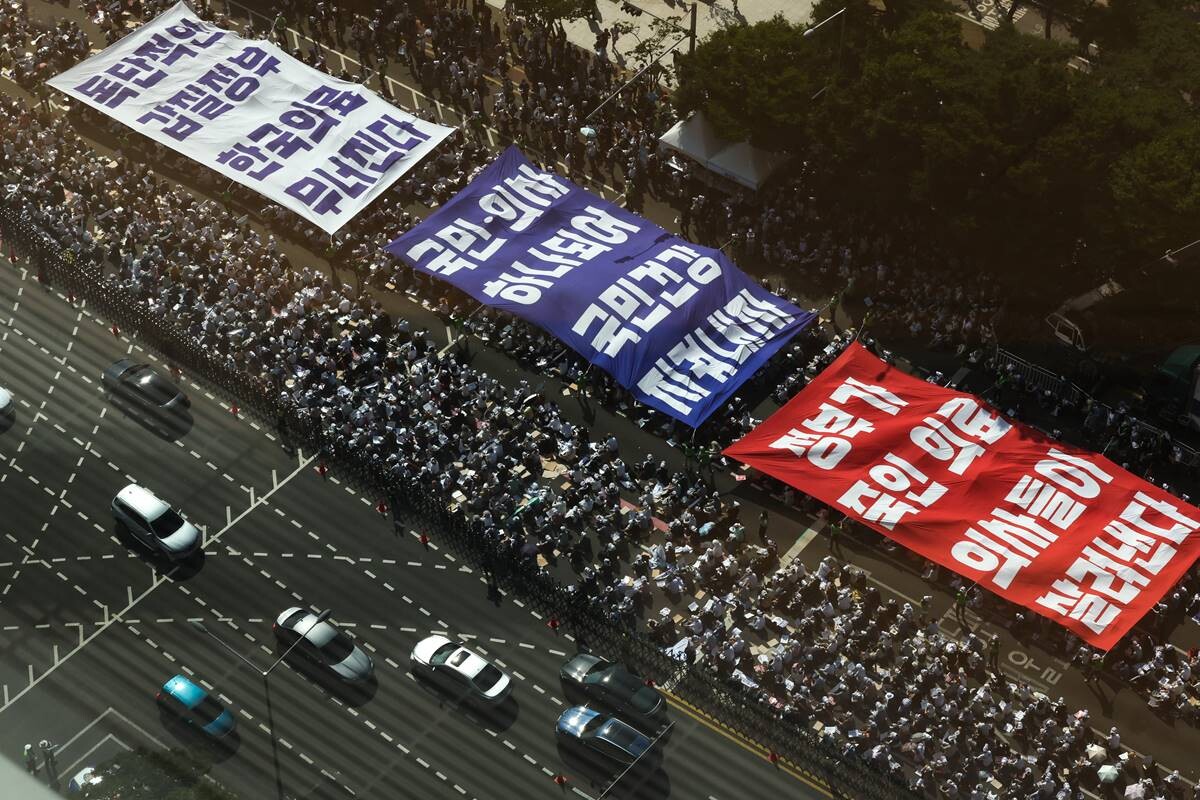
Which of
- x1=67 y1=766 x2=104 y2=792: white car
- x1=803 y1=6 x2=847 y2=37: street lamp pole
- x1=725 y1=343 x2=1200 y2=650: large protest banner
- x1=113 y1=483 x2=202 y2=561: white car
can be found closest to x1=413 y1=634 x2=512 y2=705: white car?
x1=113 y1=483 x2=202 y2=561: white car

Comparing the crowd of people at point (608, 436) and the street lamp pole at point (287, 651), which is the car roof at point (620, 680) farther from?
the street lamp pole at point (287, 651)

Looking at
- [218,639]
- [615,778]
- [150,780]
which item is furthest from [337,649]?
[150,780]

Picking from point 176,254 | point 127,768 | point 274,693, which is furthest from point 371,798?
point 176,254

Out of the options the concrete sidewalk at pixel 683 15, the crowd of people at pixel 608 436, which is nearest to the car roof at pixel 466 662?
the crowd of people at pixel 608 436

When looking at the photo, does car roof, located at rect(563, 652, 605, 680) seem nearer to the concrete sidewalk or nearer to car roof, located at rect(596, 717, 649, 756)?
car roof, located at rect(596, 717, 649, 756)

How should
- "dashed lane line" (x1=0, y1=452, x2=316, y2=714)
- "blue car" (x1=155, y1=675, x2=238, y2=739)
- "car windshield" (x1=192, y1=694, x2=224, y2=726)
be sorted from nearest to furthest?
"dashed lane line" (x1=0, y1=452, x2=316, y2=714)
"blue car" (x1=155, y1=675, x2=238, y2=739)
"car windshield" (x1=192, y1=694, x2=224, y2=726)

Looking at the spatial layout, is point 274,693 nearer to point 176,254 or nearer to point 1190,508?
point 176,254
